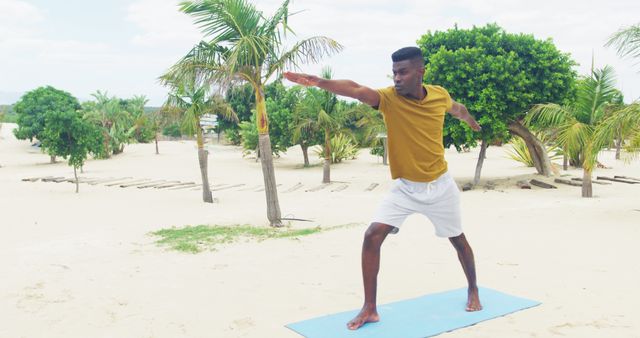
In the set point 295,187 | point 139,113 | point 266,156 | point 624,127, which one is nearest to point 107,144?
→ point 139,113

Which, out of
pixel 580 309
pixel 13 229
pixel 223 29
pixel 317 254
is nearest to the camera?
pixel 580 309

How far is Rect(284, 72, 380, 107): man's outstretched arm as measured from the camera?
403 centimetres

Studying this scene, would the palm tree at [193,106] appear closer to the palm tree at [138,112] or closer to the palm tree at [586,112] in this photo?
the palm tree at [586,112]

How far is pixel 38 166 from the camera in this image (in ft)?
98.7

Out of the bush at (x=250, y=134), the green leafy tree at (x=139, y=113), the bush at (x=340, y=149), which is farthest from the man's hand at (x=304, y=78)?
the green leafy tree at (x=139, y=113)

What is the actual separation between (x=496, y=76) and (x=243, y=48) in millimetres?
9601

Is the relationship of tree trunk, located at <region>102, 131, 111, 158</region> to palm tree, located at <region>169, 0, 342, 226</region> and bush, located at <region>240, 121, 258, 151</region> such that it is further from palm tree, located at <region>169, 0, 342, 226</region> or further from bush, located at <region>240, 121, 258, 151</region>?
palm tree, located at <region>169, 0, 342, 226</region>

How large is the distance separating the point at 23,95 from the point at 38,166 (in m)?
6.29

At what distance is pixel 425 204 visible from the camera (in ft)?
14.0

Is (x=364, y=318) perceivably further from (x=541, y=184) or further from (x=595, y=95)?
(x=541, y=184)

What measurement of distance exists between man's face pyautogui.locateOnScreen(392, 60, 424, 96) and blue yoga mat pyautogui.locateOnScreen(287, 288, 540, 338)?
180cm

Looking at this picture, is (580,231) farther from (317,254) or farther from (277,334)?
(277,334)

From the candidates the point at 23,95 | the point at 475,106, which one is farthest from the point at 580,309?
the point at 23,95

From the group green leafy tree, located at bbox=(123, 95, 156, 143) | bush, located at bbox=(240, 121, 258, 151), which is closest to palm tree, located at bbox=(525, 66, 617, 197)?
bush, located at bbox=(240, 121, 258, 151)
